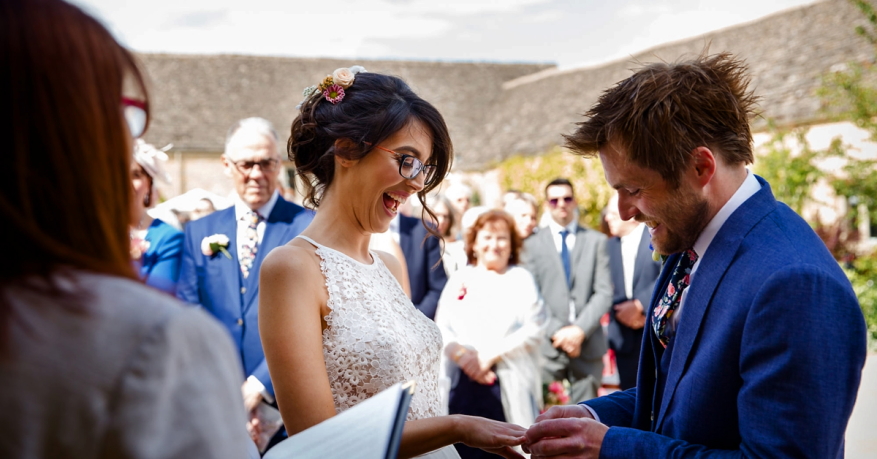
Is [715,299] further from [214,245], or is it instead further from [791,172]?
[791,172]

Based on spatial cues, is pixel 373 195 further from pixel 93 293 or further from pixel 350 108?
pixel 93 293

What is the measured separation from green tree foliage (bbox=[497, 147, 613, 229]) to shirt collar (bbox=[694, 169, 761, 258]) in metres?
17.7

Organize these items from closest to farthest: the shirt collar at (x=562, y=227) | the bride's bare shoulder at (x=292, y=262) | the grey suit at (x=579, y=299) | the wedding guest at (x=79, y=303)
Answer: the wedding guest at (x=79, y=303), the bride's bare shoulder at (x=292, y=262), the grey suit at (x=579, y=299), the shirt collar at (x=562, y=227)

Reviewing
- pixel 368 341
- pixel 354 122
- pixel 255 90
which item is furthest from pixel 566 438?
pixel 255 90

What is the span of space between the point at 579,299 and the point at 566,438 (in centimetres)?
505

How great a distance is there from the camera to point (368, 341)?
247cm

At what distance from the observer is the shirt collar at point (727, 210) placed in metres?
2.24

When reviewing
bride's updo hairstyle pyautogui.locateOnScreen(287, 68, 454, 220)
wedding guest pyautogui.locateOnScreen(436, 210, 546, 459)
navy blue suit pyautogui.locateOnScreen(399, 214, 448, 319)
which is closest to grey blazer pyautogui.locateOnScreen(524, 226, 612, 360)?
wedding guest pyautogui.locateOnScreen(436, 210, 546, 459)

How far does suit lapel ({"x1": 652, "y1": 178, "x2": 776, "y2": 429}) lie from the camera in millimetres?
2129

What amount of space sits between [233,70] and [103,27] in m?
39.8

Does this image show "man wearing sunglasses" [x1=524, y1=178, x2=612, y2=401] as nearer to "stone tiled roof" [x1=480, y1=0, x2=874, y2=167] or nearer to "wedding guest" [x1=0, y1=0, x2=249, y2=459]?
"wedding guest" [x1=0, y1=0, x2=249, y2=459]

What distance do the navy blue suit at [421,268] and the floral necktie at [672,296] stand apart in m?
4.08

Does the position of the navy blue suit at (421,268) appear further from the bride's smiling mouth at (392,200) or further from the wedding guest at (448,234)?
the bride's smiling mouth at (392,200)

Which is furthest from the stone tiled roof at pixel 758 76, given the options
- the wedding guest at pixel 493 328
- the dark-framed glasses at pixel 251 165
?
the dark-framed glasses at pixel 251 165
